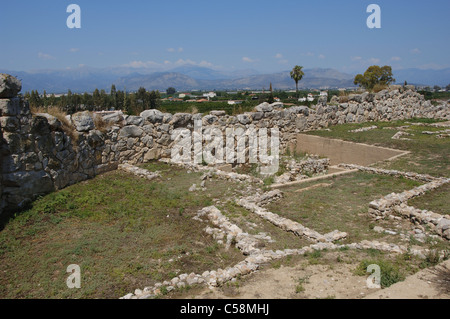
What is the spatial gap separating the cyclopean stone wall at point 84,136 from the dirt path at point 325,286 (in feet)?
19.7

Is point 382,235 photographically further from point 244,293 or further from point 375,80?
point 375,80

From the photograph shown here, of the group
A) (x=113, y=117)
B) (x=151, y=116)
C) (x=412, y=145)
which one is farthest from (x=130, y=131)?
(x=412, y=145)

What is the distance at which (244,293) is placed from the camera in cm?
433

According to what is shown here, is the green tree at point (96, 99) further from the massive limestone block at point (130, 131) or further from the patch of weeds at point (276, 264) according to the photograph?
the patch of weeds at point (276, 264)

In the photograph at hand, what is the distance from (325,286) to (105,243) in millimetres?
4151

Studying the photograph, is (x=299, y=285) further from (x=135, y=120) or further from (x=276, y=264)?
(x=135, y=120)

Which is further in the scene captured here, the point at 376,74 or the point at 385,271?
the point at 376,74

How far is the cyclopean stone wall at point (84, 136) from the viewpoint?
749 centimetres

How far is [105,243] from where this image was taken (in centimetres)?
607

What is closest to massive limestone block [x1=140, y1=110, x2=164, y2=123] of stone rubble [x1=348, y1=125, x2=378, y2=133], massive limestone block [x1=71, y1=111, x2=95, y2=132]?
massive limestone block [x1=71, y1=111, x2=95, y2=132]
